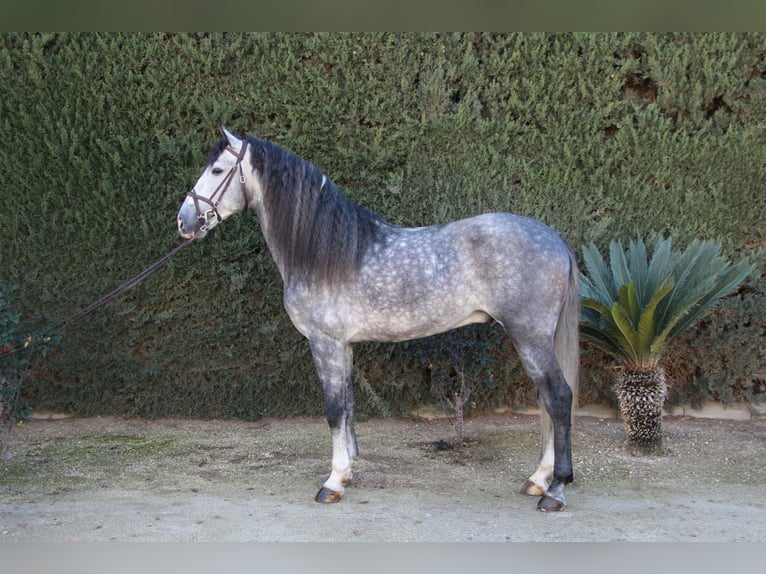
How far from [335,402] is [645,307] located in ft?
7.28

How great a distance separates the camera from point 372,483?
4.07 meters

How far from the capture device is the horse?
358cm

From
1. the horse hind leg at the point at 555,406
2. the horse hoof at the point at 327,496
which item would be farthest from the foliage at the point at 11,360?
the horse hind leg at the point at 555,406

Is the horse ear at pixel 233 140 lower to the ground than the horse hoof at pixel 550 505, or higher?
higher

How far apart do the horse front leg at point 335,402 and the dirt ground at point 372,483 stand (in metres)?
0.11

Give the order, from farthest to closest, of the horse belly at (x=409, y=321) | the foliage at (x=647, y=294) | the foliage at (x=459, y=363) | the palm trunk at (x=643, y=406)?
the foliage at (x=459, y=363) → the palm trunk at (x=643, y=406) → the foliage at (x=647, y=294) → the horse belly at (x=409, y=321)

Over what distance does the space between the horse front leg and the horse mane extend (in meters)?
0.39

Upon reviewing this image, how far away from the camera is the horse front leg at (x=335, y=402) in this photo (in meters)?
3.77

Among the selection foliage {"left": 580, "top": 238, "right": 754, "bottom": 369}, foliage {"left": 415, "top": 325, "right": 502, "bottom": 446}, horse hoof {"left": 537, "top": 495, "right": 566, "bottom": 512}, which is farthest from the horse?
foliage {"left": 415, "top": 325, "right": 502, "bottom": 446}

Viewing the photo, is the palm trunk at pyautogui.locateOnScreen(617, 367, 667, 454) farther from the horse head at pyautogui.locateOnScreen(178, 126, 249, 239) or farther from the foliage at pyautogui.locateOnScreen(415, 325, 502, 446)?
the horse head at pyautogui.locateOnScreen(178, 126, 249, 239)

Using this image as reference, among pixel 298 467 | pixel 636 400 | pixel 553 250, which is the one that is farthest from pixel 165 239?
pixel 636 400

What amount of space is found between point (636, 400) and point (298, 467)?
242cm

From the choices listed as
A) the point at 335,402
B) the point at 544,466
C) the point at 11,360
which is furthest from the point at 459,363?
the point at 11,360

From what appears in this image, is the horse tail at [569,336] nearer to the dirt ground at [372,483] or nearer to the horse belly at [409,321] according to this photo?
the horse belly at [409,321]
